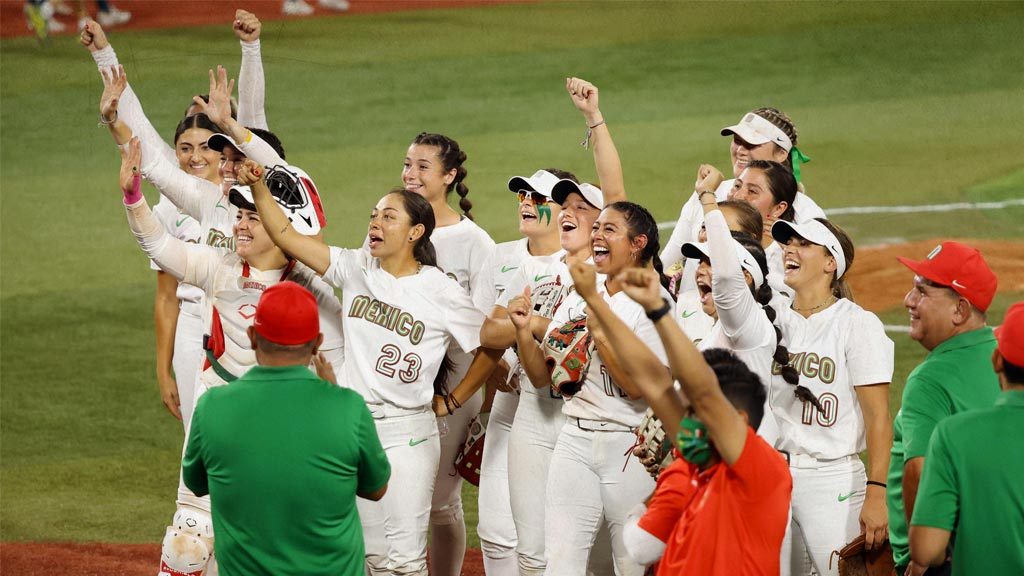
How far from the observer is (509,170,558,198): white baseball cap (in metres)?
5.19

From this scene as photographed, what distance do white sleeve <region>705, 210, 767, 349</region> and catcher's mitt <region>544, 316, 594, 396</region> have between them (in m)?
0.53

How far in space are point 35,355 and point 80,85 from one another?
26.7 ft

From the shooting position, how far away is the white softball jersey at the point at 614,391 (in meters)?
4.47

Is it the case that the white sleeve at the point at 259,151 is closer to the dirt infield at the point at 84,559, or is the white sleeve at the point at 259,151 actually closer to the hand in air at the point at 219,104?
the hand in air at the point at 219,104

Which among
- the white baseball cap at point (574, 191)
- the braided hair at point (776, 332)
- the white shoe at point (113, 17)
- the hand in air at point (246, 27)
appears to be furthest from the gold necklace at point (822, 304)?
the white shoe at point (113, 17)

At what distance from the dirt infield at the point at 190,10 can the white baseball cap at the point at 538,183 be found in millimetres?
13876

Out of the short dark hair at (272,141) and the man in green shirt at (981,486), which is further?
the short dark hair at (272,141)

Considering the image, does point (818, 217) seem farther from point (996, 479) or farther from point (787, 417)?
point (996, 479)

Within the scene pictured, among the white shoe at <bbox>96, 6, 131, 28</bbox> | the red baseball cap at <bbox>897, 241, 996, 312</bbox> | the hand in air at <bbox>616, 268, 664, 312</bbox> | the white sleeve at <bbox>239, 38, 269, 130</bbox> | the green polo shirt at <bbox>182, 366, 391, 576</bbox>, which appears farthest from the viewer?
the white shoe at <bbox>96, 6, 131, 28</bbox>

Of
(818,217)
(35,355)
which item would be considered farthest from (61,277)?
(818,217)

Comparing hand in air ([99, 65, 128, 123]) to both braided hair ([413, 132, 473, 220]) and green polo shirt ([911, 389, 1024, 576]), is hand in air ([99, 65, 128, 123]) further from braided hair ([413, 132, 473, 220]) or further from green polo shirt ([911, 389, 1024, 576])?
green polo shirt ([911, 389, 1024, 576])

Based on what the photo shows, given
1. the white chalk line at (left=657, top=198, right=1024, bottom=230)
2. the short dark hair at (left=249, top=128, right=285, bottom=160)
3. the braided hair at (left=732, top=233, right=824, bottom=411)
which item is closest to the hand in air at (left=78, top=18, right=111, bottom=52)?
the short dark hair at (left=249, top=128, right=285, bottom=160)

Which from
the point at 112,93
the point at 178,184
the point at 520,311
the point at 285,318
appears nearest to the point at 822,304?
the point at 520,311

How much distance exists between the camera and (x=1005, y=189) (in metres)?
13.4
